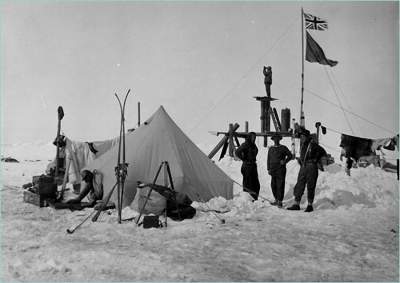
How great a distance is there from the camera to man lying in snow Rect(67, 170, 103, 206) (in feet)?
24.6

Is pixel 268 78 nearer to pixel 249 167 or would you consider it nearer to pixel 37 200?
pixel 249 167

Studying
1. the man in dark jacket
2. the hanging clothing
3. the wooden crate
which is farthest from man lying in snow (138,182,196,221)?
the hanging clothing

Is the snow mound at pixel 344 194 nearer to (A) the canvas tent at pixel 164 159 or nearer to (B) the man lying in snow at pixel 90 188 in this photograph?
(A) the canvas tent at pixel 164 159

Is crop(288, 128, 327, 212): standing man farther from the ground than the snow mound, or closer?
farther from the ground

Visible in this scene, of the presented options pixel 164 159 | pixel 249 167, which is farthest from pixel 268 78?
pixel 164 159

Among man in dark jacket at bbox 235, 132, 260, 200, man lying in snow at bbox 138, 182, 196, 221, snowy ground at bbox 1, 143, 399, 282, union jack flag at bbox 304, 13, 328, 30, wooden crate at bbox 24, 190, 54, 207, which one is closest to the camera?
snowy ground at bbox 1, 143, 399, 282

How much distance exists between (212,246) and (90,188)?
4.05 meters

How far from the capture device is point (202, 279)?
339 centimetres

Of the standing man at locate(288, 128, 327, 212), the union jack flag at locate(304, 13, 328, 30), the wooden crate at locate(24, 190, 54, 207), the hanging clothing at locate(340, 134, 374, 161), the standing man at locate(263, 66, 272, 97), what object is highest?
the union jack flag at locate(304, 13, 328, 30)

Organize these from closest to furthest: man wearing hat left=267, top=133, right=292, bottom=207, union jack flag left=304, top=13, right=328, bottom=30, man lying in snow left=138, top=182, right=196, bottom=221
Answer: man lying in snow left=138, top=182, right=196, bottom=221 → man wearing hat left=267, top=133, right=292, bottom=207 → union jack flag left=304, top=13, right=328, bottom=30

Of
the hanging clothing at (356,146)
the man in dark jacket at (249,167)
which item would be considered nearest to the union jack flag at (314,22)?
the hanging clothing at (356,146)

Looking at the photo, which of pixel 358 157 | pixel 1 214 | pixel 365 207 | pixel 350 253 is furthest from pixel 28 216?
pixel 358 157

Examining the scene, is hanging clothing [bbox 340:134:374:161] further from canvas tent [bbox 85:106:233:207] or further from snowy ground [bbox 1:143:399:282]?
canvas tent [bbox 85:106:233:207]

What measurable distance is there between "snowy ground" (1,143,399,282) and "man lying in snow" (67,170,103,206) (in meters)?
0.71
